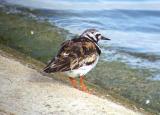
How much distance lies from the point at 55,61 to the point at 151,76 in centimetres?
307

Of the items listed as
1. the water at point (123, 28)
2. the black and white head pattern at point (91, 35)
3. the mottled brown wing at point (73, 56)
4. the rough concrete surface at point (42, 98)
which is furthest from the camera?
the water at point (123, 28)

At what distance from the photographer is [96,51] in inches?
319

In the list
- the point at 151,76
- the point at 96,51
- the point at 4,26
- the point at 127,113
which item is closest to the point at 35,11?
the point at 4,26

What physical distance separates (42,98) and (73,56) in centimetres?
86

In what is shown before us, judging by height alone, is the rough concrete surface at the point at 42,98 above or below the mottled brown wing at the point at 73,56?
below

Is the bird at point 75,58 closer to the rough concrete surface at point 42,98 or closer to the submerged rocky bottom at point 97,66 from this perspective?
the rough concrete surface at point 42,98

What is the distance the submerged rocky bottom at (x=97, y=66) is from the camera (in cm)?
945

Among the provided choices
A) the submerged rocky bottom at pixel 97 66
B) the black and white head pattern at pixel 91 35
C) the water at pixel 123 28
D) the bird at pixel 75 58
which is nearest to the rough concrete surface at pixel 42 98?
the bird at pixel 75 58

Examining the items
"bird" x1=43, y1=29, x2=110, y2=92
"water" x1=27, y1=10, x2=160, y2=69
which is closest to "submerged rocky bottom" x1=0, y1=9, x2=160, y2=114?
"water" x1=27, y1=10, x2=160, y2=69

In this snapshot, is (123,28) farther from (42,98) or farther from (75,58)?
(42,98)

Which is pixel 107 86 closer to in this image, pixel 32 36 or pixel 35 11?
pixel 32 36

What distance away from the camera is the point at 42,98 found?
→ 718 centimetres

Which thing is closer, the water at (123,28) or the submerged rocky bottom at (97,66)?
the submerged rocky bottom at (97,66)

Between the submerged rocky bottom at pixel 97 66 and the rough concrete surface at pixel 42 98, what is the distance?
1.69 m
